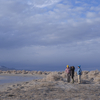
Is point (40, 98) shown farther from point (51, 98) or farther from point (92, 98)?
point (92, 98)

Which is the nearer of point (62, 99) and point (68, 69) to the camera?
point (62, 99)

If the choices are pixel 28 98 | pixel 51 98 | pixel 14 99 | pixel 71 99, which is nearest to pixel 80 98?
pixel 71 99

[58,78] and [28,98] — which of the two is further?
[58,78]

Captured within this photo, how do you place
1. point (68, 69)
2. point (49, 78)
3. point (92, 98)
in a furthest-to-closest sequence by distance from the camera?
point (49, 78) → point (68, 69) → point (92, 98)

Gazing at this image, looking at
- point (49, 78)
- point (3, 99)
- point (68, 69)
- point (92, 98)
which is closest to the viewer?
point (3, 99)

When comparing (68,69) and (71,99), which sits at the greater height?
(68,69)

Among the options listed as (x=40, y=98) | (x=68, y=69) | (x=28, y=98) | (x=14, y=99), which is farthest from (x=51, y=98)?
(x=68, y=69)

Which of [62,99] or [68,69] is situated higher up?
[68,69]

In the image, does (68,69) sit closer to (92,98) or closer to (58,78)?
(58,78)

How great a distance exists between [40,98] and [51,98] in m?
0.64

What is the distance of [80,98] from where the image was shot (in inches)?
437

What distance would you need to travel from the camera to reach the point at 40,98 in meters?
10.9

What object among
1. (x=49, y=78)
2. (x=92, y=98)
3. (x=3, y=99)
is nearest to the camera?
(x=3, y=99)

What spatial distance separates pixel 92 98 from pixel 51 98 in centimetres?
245
